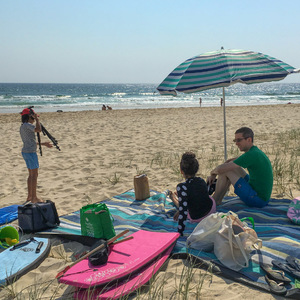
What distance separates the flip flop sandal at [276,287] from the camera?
2.72 m

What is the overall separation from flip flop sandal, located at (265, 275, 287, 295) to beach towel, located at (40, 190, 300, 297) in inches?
1.4

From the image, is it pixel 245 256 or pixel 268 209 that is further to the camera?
pixel 268 209

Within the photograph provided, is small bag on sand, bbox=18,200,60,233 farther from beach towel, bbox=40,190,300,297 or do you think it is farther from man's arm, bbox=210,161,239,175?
man's arm, bbox=210,161,239,175

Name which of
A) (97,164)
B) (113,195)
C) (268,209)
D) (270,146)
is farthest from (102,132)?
(268,209)

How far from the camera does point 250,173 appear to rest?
4.33 meters

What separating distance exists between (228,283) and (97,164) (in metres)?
5.15

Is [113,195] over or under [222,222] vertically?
under

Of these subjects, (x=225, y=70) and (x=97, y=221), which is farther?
(x=225, y=70)

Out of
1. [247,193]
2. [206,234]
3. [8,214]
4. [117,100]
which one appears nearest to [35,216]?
[8,214]

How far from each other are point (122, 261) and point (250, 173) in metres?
2.07

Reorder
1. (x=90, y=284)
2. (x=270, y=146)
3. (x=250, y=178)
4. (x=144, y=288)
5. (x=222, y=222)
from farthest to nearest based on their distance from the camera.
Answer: (x=270, y=146) → (x=250, y=178) → (x=222, y=222) → (x=144, y=288) → (x=90, y=284)

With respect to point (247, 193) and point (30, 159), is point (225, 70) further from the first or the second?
point (30, 159)

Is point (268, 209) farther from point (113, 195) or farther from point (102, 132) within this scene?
point (102, 132)

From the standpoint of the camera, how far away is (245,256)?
3.06 metres
